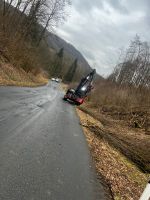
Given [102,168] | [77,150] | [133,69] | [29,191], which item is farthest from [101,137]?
[133,69]

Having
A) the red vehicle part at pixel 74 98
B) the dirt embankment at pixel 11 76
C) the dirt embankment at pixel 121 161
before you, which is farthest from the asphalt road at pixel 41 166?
the red vehicle part at pixel 74 98

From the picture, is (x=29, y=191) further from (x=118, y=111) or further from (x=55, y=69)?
(x=55, y=69)

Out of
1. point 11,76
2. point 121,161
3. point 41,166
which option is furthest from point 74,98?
point 41,166

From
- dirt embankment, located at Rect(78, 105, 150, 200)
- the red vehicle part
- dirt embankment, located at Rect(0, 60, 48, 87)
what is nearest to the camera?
dirt embankment, located at Rect(78, 105, 150, 200)

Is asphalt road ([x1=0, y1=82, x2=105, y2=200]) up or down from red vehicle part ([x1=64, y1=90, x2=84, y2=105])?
down

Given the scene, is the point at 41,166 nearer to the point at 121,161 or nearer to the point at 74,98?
the point at 121,161

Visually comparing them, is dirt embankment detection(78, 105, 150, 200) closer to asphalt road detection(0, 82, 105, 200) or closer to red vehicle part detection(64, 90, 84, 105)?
asphalt road detection(0, 82, 105, 200)

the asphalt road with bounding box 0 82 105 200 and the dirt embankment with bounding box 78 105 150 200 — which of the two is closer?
the asphalt road with bounding box 0 82 105 200

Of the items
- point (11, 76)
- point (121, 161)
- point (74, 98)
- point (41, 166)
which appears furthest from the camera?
point (74, 98)

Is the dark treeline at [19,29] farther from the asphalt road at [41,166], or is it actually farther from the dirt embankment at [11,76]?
the asphalt road at [41,166]

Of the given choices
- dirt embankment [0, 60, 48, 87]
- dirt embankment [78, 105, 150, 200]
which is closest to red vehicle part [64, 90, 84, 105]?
dirt embankment [0, 60, 48, 87]

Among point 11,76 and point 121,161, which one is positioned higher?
point 11,76

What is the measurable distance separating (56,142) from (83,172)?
2.70 m

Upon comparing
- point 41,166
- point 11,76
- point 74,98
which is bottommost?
point 41,166
